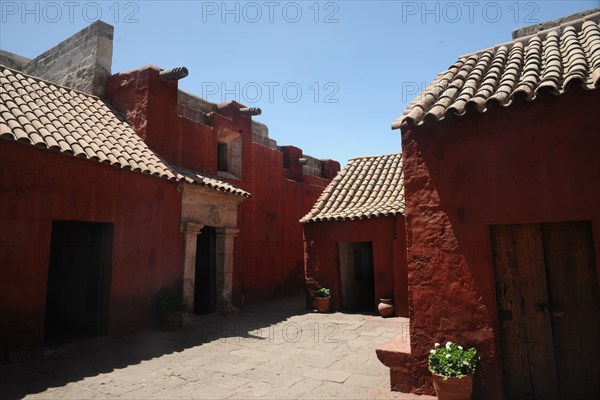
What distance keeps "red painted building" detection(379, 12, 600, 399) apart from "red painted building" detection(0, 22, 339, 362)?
5.58 metres

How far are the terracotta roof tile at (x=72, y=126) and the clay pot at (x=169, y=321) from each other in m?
2.98

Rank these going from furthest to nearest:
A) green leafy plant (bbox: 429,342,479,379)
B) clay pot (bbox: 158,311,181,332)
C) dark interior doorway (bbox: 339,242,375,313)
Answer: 1. dark interior doorway (bbox: 339,242,375,313)
2. clay pot (bbox: 158,311,181,332)
3. green leafy plant (bbox: 429,342,479,379)

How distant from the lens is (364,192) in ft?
39.7

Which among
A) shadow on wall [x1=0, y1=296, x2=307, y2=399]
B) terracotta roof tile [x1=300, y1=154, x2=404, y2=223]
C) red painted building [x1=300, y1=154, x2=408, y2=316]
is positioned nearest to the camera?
shadow on wall [x1=0, y1=296, x2=307, y2=399]

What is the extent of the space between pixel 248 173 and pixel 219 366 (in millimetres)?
7733

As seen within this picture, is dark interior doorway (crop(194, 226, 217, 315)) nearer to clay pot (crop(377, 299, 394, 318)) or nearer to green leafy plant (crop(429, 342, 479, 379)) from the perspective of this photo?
clay pot (crop(377, 299, 394, 318))

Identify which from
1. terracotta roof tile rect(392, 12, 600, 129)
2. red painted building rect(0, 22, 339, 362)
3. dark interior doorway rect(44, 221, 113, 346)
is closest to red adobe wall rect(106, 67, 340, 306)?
red painted building rect(0, 22, 339, 362)

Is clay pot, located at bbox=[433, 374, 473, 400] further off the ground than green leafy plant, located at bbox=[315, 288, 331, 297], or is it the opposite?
green leafy plant, located at bbox=[315, 288, 331, 297]

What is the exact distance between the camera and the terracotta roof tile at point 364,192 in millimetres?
10711

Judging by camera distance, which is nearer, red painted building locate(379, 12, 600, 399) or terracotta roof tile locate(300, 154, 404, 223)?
red painted building locate(379, 12, 600, 399)

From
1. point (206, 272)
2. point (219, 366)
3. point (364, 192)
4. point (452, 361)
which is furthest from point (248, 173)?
point (452, 361)

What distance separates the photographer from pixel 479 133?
4531 millimetres

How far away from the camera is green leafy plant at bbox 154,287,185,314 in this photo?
8.23 meters

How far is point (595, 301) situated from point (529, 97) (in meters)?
2.26
